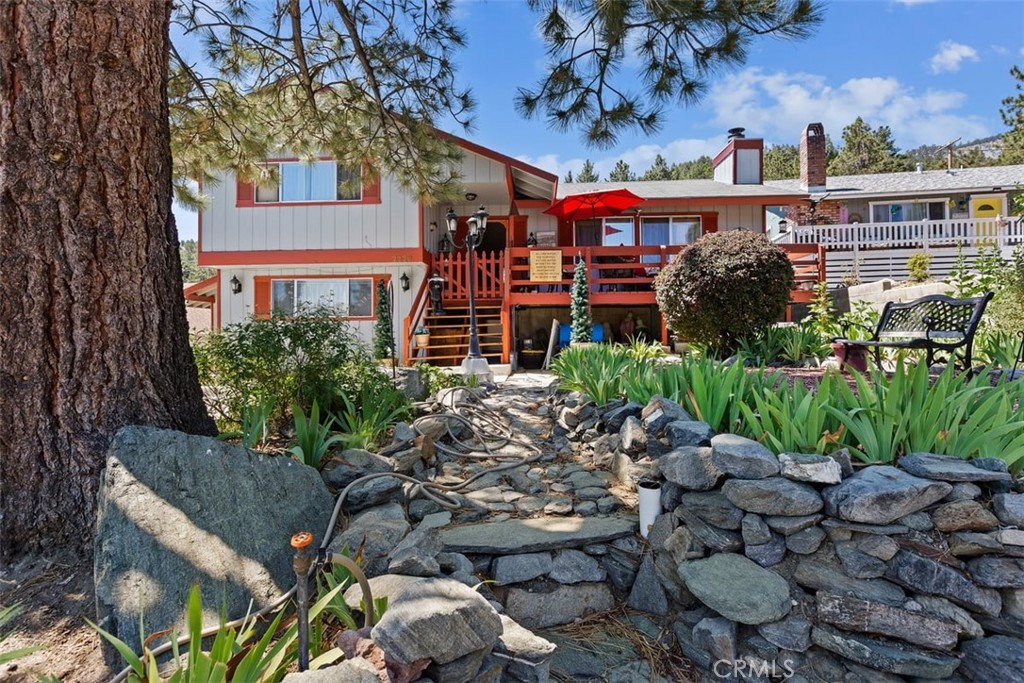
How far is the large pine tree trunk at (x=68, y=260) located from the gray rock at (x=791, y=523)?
2688mm

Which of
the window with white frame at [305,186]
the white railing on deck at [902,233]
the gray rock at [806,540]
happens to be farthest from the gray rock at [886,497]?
the white railing on deck at [902,233]

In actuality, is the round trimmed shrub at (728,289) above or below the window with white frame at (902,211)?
below

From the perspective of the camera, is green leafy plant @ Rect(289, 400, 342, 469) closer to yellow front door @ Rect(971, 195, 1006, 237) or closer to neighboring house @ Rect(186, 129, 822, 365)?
neighboring house @ Rect(186, 129, 822, 365)

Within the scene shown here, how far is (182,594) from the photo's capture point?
164 cm

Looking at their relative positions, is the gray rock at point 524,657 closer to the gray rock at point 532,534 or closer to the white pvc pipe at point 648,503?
the gray rock at point 532,534

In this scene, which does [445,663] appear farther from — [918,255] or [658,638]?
[918,255]

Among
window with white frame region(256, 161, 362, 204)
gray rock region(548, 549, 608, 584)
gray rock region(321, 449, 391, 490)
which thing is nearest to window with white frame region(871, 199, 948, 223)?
window with white frame region(256, 161, 362, 204)

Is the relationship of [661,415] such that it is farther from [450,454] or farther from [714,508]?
[450,454]

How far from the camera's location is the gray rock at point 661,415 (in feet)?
9.38

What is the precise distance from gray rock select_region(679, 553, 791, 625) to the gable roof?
58.3 ft

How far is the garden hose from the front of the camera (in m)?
1.47

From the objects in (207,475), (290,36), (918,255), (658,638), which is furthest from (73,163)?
(918,255)

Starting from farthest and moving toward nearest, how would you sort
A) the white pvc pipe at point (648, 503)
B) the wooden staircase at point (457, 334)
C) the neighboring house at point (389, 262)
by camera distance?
1. the neighboring house at point (389, 262)
2. the wooden staircase at point (457, 334)
3. the white pvc pipe at point (648, 503)

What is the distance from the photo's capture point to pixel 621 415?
136 inches
